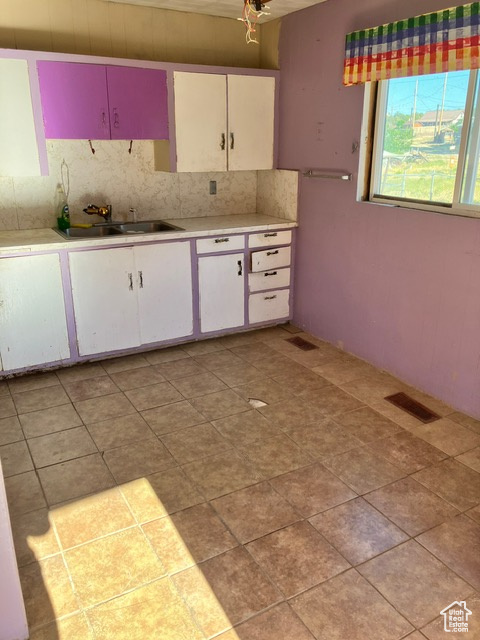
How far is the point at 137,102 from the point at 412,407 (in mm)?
2722

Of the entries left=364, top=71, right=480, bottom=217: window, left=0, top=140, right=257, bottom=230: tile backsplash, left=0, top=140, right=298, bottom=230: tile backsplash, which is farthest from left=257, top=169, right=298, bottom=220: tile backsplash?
left=364, top=71, right=480, bottom=217: window

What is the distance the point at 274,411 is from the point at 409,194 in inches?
63.1

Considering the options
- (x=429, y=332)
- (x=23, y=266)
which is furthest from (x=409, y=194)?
(x=23, y=266)

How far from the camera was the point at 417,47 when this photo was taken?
2.92 m

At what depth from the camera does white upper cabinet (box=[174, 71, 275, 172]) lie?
3863mm

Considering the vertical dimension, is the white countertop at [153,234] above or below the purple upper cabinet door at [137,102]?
below

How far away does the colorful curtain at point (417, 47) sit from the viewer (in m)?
2.65

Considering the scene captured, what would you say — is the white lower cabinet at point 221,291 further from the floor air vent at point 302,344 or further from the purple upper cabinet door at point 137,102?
the purple upper cabinet door at point 137,102

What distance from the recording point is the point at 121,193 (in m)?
4.10

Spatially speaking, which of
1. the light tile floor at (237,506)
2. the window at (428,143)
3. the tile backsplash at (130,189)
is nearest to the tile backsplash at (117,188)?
the tile backsplash at (130,189)

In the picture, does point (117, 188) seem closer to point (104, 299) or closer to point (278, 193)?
point (104, 299)

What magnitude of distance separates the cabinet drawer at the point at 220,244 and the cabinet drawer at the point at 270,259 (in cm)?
15

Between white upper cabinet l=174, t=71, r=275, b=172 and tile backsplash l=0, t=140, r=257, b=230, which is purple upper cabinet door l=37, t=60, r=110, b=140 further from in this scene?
white upper cabinet l=174, t=71, r=275, b=172

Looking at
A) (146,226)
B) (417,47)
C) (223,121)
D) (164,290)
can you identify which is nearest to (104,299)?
(164,290)
